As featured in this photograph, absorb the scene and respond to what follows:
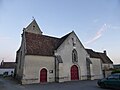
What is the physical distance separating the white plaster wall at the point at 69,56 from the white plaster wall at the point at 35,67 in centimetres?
204

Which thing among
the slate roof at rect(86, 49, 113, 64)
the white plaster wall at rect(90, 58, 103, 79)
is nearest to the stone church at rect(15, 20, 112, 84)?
the white plaster wall at rect(90, 58, 103, 79)

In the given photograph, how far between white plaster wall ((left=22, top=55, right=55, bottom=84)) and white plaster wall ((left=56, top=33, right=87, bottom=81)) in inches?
80.1

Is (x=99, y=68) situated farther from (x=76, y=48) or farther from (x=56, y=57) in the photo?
(x=56, y=57)

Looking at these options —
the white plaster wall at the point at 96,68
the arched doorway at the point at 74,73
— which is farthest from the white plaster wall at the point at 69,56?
the white plaster wall at the point at 96,68

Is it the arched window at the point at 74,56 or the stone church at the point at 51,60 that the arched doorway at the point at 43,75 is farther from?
the arched window at the point at 74,56

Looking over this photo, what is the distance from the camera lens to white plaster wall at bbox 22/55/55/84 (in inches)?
715

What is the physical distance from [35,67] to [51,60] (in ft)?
10.3

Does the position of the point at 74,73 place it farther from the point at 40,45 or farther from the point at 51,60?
the point at 40,45

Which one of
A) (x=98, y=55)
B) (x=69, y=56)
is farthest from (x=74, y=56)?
(x=98, y=55)

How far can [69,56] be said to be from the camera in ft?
73.8

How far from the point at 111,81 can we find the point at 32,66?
11674 millimetres

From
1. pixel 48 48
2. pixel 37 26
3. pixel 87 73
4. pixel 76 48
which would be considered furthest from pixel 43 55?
pixel 37 26

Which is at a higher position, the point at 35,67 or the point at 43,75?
the point at 35,67

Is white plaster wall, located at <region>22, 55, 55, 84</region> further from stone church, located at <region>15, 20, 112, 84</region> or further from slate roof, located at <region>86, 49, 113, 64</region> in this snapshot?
slate roof, located at <region>86, 49, 113, 64</region>
